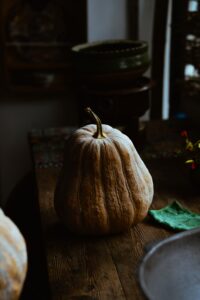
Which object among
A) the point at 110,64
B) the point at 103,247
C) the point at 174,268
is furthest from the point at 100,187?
the point at 110,64

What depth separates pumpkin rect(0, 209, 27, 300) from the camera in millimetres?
793

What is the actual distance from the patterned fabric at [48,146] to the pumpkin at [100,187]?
51cm

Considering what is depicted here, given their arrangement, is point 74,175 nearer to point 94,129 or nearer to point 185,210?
point 94,129

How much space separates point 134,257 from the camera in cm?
108

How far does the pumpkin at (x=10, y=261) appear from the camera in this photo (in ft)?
2.60

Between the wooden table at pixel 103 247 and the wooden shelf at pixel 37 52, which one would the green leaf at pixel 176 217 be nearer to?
the wooden table at pixel 103 247

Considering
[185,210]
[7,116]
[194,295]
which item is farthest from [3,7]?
[194,295]

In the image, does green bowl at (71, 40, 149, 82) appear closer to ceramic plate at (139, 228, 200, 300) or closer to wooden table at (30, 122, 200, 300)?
wooden table at (30, 122, 200, 300)

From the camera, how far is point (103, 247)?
112cm

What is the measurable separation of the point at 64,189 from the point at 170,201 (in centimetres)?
34

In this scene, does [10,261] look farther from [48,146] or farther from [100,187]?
[48,146]

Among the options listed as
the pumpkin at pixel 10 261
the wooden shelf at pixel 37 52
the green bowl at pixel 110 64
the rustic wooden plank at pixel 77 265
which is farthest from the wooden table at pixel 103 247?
the wooden shelf at pixel 37 52

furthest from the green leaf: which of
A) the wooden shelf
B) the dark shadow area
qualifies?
the wooden shelf

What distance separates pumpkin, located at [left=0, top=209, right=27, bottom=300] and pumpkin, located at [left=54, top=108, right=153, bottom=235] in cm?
31
